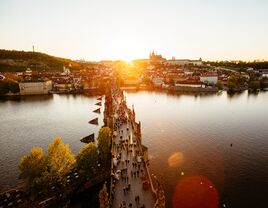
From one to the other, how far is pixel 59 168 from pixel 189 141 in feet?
106

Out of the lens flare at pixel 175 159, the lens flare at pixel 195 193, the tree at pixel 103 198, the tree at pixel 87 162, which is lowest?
the lens flare at pixel 195 193

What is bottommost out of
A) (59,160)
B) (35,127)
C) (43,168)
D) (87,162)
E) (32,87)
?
(35,127)

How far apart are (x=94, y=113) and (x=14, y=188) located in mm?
50933

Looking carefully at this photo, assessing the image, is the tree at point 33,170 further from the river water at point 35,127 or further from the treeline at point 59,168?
the river water at point 35,127

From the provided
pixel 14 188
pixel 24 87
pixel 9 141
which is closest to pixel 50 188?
pixel 14 188

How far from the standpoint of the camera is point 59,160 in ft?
107

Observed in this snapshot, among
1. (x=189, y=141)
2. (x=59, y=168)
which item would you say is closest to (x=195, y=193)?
(x=189, y=141)

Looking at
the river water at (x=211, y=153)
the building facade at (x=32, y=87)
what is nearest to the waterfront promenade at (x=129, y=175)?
the river water at (x=211, y=153)

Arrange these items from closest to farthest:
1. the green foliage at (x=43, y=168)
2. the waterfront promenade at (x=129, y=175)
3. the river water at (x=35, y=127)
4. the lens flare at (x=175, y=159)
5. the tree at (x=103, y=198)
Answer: the tree at (x=103, y=198) → the waterfront promenade at (x=129, y=175) → the green foliage at (x=43, y=168) → the lens flare at (x=175, y=159) → the river water at (x=35, y=127)

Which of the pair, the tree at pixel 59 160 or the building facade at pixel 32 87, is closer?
the tree at pixel 59 160

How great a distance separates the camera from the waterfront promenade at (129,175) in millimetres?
25920

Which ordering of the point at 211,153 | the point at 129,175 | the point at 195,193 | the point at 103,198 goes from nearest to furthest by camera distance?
the point at 103,198 < the point at 129,175 < the point at 195,193 < the point at 211,153

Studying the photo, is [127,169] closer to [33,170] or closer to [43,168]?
[43,168]

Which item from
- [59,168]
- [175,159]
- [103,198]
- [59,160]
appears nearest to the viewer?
[103,198]
